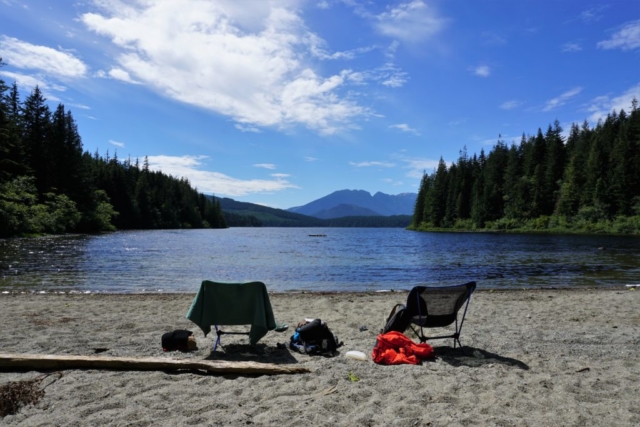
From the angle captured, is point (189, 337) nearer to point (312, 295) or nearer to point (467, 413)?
point (467, 413)

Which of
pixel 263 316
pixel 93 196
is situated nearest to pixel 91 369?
pixel 263 316

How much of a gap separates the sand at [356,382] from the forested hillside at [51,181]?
143ft

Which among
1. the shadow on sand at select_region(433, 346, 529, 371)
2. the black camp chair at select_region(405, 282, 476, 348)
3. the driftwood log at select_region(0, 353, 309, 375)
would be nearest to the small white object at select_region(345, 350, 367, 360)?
the driftwood log at select_region(0, 353, 309, 375)

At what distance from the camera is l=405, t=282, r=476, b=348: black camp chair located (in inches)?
268

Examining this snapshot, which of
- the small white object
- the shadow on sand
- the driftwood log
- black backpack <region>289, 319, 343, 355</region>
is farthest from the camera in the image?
black backpack <region>289, 319, 343, 355</region>

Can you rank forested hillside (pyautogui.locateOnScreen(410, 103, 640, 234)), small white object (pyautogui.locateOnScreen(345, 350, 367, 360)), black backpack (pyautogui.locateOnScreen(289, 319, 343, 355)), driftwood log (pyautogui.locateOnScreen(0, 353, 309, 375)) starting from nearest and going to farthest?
1. driftwood log (pyautogui.locateOnScreen(0, 353, 309, 375))
2. small white object (pyautogui.locateOnScreen(345, 350, 367, 360))
3. black backpack (pyautogui.locateOnScreen(289, 319, 343, 355))
4. forested hillside (pyautogui.locateOnScreen(410, 103, 640, 234))

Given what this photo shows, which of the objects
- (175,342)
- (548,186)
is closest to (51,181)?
(175,342)

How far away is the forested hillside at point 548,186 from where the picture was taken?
74.2m

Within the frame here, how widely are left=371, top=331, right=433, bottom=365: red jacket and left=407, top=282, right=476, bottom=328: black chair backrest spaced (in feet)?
1.76

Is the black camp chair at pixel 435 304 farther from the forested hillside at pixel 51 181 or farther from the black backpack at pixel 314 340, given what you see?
the forested hillside at pixel 51 181

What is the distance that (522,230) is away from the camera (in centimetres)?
8875

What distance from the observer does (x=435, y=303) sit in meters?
6.95

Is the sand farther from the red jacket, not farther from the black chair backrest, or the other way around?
the black chair backrest

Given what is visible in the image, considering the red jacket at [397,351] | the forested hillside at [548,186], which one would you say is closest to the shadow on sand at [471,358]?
the red jacket at [397,351]
